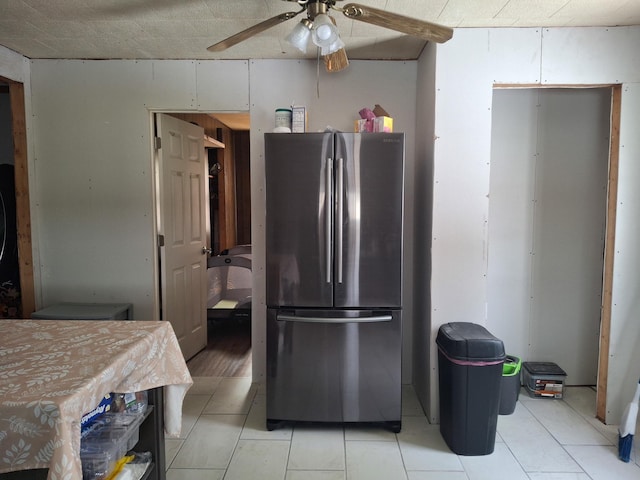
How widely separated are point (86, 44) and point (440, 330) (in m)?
2.93

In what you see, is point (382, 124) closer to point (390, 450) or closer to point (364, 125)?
point (364, 125)

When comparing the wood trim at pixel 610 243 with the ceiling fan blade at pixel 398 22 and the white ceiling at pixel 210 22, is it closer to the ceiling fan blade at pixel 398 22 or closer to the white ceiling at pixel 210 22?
the white ceiling at pixel 210 22

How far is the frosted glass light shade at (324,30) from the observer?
1.60 metres

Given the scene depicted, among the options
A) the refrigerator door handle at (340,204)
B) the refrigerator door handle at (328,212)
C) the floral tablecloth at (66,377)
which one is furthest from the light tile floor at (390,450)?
the refrigerator door handle at (340,204)

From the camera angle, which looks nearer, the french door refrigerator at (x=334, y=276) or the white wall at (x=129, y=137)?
the french door refrigerator at (x=334, y=276)

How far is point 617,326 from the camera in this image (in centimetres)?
249

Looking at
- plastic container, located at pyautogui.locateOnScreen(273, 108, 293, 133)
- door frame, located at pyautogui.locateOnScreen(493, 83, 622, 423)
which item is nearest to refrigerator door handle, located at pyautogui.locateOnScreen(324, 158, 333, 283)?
plastic container, located at pyautogui.locateOnScreen(273, 108, 293, 133)

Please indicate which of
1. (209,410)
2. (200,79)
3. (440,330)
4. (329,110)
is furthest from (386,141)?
(209,410)

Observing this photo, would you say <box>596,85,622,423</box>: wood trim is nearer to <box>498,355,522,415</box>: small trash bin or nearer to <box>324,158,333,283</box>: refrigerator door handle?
<box>498,355,522,415</box>: small trash bin

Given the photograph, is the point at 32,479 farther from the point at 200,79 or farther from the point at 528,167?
the point at 528,167

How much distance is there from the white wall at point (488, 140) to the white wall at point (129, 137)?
55cm

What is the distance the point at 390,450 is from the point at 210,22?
2624 mm

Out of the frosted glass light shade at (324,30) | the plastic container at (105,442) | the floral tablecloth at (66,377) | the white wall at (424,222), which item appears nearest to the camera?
the floral tablecloth at (66,377)

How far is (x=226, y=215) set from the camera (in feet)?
17.8
